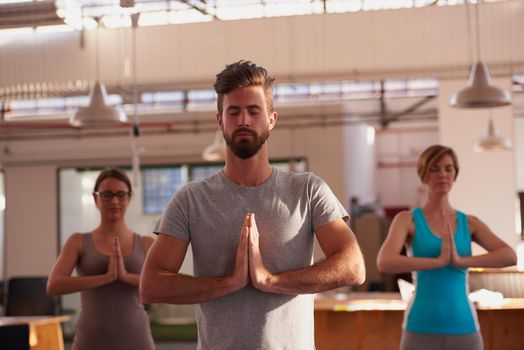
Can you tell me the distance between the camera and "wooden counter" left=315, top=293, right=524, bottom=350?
5.93 m

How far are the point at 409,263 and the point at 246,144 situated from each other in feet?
5.75

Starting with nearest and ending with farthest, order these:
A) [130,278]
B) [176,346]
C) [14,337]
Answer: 1. [130,278]
2. [14,337]
3. [176,346]

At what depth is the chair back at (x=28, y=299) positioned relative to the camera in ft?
24.4

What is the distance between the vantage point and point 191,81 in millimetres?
10031

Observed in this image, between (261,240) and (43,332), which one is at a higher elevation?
(261,240)

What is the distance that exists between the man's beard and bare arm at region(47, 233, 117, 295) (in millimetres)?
1993

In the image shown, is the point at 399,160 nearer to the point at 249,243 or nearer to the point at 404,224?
the point at 404,224

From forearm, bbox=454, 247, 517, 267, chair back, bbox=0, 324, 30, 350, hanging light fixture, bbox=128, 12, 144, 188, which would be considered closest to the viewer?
forearm, bbox=454, 247, 517, 267

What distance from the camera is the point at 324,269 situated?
5.94 feet

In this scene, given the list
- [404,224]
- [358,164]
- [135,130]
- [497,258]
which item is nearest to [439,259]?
[404,224]

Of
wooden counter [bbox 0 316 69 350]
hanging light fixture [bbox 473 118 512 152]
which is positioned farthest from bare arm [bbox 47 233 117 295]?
hanging light fixture [bbox 473 118 512 152]

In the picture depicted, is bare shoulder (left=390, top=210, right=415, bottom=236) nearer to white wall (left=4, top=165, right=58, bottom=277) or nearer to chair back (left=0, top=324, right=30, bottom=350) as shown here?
chair back (left=0, top=324, right=30, bottom=350)

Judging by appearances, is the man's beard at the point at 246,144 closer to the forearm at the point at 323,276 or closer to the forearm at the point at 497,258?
the forearm at the point at 323,276

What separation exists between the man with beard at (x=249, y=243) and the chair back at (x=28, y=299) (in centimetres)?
586
